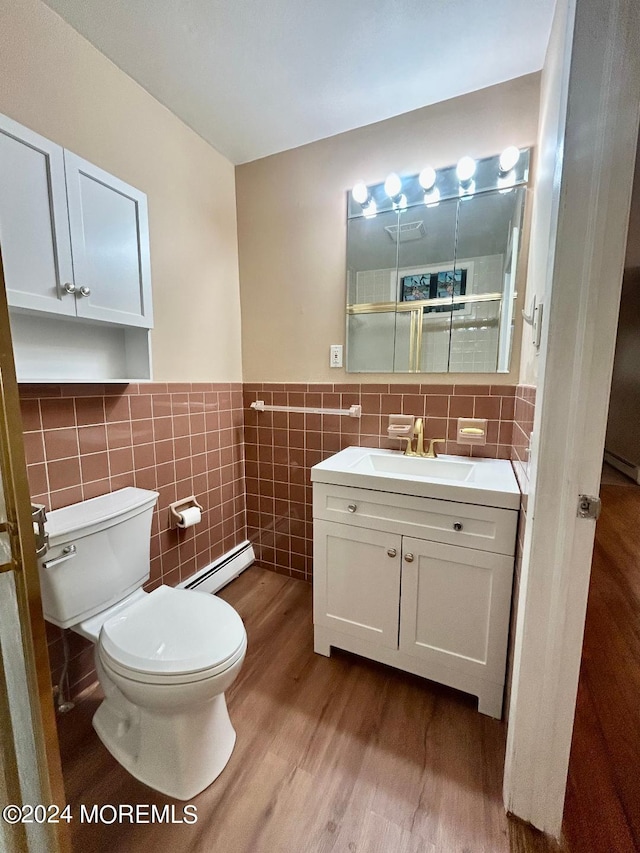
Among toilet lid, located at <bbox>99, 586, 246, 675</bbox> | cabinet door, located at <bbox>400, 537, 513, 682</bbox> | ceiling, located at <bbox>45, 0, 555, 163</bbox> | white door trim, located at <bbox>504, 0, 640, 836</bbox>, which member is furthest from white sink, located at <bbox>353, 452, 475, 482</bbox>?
ceiling, located at <bbox>45, 0, 555, 163</bbox>

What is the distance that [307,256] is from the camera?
1837mm

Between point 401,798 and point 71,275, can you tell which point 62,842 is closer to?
point 401,798

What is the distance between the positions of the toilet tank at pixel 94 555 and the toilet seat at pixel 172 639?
0.38ft

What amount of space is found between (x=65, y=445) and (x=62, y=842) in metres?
1.02

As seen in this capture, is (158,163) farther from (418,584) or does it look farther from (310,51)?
(418,584)

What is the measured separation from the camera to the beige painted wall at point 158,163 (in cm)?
109

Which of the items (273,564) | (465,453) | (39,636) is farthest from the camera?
(273,564)

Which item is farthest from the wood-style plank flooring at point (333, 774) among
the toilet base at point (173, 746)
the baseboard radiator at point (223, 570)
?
the baseboard radiator at point (223, 570)

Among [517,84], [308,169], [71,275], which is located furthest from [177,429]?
[517,84]

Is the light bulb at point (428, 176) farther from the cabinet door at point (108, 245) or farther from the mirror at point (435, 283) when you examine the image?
the cabinet door at point (108, 245)

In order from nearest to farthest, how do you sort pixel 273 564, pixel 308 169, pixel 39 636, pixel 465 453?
pixel 39 636
pixel 465 453
pixel 308 169
pixel 273 564

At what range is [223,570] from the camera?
198cm

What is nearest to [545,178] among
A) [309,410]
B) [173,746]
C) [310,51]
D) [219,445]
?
[310,51]

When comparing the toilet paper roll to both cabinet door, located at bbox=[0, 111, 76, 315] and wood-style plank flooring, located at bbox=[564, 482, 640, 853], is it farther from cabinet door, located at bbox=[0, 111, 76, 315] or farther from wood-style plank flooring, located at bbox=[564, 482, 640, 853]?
wood-style plank flooring, located at bbox=[564, 482, 640, 853]
